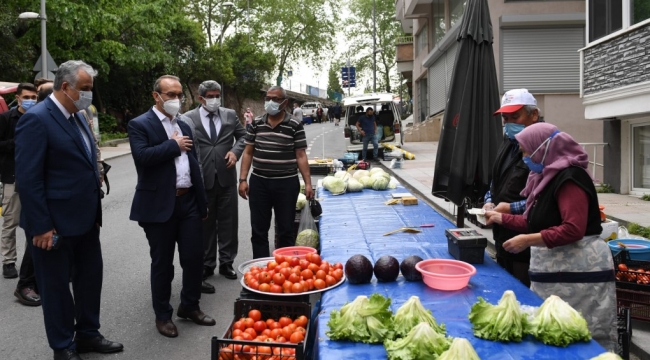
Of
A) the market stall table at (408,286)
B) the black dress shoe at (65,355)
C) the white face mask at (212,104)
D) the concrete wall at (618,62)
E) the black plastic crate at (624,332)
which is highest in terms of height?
the concrete wall at (618,62)

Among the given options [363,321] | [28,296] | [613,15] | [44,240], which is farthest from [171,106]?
[613,15]

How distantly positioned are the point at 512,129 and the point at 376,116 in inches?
676

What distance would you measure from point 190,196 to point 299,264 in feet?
4.88

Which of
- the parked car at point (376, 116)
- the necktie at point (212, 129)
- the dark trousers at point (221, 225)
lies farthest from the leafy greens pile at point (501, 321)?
the parked car at point (376, 116)

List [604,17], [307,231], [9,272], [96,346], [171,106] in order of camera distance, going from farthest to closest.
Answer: [604,17], [9,272], [307,231], [171,106], [96,346]

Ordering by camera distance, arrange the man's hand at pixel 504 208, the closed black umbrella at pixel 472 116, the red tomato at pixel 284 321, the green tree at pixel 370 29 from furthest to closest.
Answer: the green tree at pixel 370 29
the closed black umbrella at pixel 472 116
the man's hand at pixel 504 208
the red tomato at pixel 284 321

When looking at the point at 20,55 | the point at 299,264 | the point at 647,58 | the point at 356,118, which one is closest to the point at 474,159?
the point at 299,264

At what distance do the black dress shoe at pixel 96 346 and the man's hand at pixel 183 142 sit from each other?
172cm

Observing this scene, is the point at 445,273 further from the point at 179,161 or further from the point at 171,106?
the point at 171,106

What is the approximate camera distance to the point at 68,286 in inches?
172

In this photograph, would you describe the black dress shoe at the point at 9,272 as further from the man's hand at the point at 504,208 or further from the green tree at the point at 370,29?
the green tree at the point at 370,29

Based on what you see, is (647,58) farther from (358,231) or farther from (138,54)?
(138,54)

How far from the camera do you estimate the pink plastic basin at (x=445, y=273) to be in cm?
381

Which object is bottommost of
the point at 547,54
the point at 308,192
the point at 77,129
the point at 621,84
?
the point at 308,192
